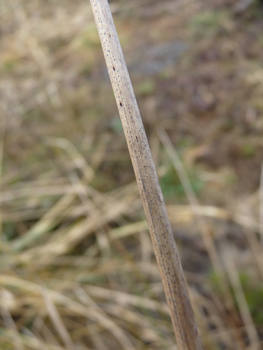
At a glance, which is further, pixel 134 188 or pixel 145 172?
pixel 134 188

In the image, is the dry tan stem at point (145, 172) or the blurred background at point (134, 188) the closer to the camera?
the dry tan stem at point (145, 172)

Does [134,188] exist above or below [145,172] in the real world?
above

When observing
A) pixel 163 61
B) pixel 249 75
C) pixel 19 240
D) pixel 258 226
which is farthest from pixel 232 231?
pixel 163 61

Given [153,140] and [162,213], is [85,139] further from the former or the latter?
[162,213]

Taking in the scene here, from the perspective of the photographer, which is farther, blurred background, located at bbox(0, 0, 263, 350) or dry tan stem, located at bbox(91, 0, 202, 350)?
blurred background, located at bbox(0, 0, 263, 350)
